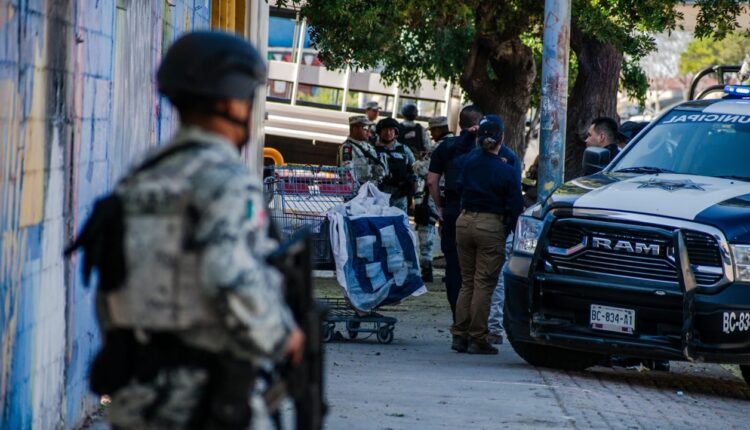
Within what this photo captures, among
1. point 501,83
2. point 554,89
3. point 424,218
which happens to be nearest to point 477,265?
→ point 554,89

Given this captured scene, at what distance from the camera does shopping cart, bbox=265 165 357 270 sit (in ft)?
38.2

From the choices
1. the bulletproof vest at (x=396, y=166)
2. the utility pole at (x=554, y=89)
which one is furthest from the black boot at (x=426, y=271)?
the utility pole at (x=554, y=89)

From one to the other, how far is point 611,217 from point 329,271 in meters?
2.96

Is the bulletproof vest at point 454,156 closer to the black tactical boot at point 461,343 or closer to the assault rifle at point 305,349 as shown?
the black tactical boot at point 461,343

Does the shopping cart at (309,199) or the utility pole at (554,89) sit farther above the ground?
the utility pole at (554,89)

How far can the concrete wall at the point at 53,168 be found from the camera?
5727 mm

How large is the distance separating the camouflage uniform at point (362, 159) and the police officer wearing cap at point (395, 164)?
48 centimetres

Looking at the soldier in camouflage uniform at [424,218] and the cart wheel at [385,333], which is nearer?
the cart wheel at [385,333]

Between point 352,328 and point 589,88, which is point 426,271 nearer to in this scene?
point 589,88

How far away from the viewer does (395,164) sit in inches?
631

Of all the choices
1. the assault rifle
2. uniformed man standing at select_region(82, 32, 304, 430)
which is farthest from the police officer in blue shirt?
uniformed man standing at select_region(82, 32, 304, 430)

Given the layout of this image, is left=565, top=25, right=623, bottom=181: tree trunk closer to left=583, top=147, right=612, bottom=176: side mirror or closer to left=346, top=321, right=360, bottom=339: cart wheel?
left=346, top=321, right=360, bottom=339: cart wheel

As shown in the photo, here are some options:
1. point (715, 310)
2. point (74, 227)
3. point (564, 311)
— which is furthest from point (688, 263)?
point (74, 227)

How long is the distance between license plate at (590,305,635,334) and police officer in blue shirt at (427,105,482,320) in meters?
2.69
